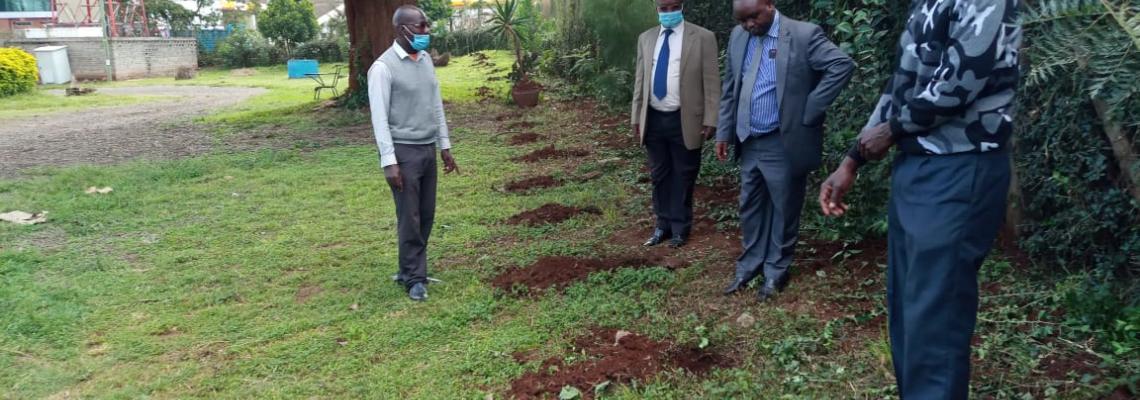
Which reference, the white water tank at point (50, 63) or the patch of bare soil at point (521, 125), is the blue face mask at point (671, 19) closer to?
the patch of bare soil at point (521, 125)

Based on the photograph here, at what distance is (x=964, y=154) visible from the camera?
2520mm

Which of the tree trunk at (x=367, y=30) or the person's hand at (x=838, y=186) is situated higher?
the tree trunk at (x=367, y=30)

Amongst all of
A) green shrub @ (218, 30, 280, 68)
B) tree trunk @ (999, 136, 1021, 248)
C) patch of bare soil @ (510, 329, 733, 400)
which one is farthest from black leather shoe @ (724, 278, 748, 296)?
green shrub @ (218, 30, 280, 68)

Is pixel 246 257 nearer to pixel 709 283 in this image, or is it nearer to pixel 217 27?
pixel 709 283

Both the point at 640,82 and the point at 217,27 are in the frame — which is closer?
the point at 640,82

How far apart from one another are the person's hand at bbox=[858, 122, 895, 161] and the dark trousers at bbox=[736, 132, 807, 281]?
1.75m

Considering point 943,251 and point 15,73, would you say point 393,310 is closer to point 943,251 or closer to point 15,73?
point 943,251

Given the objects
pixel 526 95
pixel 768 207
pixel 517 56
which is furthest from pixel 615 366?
→ pixel 517 56

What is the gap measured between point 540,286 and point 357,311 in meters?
1.16

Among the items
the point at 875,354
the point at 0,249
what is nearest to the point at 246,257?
the point at 0,249

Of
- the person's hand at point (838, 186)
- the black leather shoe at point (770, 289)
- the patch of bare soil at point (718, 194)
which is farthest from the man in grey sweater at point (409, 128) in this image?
the person's hand at point (838, 186)

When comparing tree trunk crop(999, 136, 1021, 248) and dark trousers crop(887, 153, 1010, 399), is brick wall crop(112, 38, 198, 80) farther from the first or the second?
dark trousers crop(887, 153, 1010, 399)

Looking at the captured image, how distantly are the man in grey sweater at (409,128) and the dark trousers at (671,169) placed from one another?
62.1 inches

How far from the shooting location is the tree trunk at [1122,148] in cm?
348
